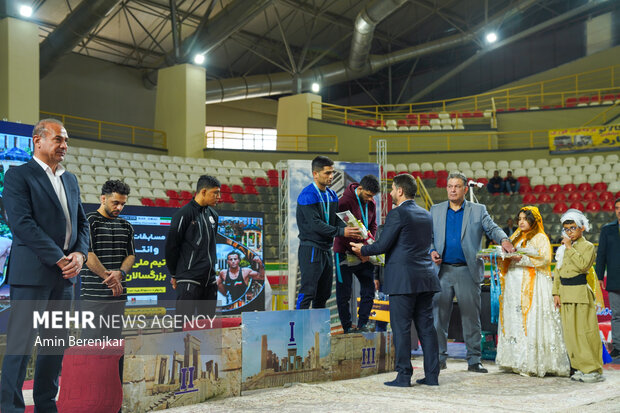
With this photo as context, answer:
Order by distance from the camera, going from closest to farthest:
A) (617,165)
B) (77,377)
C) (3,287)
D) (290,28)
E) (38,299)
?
(38,299) → (77,377) → (3,287) → (617,165) → (290,28)

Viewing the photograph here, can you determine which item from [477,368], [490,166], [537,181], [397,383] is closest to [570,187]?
[537,181]

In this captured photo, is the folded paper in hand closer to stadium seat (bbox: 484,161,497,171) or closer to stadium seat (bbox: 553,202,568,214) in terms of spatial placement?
stadium seat (bbox: 553,202,568,214)

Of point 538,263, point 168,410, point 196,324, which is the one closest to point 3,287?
point 196,324

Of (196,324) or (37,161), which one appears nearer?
(37,161)

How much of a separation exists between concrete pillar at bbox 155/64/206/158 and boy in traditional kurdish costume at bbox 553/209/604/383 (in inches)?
579

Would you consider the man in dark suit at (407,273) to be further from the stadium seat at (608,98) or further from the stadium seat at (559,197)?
the stadium seat at (608,98)

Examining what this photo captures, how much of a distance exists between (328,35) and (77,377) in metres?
24.0

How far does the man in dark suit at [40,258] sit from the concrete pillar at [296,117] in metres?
17.8

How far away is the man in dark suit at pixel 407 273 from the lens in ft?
16.2

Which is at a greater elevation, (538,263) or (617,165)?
(617,165)

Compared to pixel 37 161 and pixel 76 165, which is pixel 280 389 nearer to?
pixel 37 161

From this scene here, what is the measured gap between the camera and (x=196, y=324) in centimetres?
457

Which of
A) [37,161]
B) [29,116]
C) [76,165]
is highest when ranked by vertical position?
[29,116]

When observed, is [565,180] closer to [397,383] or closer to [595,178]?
[595,178]
